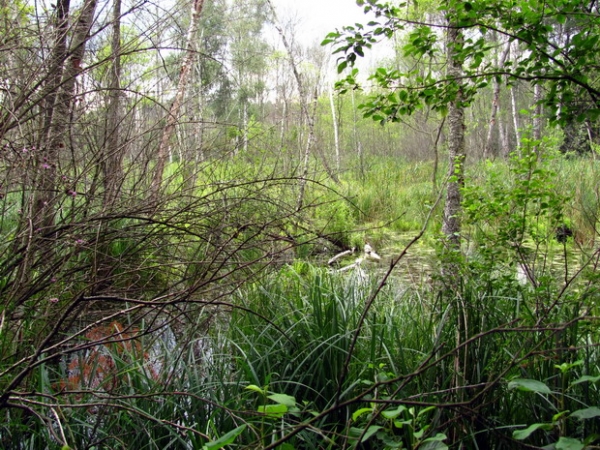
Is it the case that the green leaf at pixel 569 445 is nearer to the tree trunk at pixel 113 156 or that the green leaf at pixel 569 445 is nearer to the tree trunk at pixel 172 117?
the tree trunk at pixel 172 117

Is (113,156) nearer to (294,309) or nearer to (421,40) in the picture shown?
(294,309)

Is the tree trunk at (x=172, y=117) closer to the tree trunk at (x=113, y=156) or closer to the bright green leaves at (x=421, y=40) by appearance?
the tree trunk at (x=113, y=156)

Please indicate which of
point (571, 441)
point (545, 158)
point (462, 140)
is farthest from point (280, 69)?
point (571, 441)

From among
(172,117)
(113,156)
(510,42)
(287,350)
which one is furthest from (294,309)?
(510,42)

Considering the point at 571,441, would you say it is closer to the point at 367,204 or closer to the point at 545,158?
the point at 545,158

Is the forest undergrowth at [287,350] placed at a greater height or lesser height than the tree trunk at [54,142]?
lesser

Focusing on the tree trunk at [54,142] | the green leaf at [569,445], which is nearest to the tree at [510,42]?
the green leaf at [569,445]

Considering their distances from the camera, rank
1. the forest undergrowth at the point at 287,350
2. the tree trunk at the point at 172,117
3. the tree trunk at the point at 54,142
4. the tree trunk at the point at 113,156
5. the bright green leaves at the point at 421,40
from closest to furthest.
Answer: the forest undergrowth at the point at 287,350, the bright green leaves at the point at 421,40, the tree trunk at the point at 54,142, the tree trunk at the point at 113,156, the tree trunk at the point at 172,117

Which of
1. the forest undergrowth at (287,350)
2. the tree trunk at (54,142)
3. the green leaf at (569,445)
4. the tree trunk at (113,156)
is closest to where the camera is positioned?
the green leaf at (569,445)

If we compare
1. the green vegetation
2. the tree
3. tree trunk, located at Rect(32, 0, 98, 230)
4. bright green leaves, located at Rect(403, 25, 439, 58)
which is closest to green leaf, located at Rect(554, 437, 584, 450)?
the green vegetation

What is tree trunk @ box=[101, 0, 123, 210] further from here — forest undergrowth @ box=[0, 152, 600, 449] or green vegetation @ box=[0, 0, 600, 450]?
forest undergrowth @ box=[0, 152, 600, 449]

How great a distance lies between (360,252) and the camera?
8.20 meters

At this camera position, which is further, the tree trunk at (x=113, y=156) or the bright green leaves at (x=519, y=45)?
the tree trunk at (x=113, y=156)

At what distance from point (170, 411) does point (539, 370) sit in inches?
71.3
